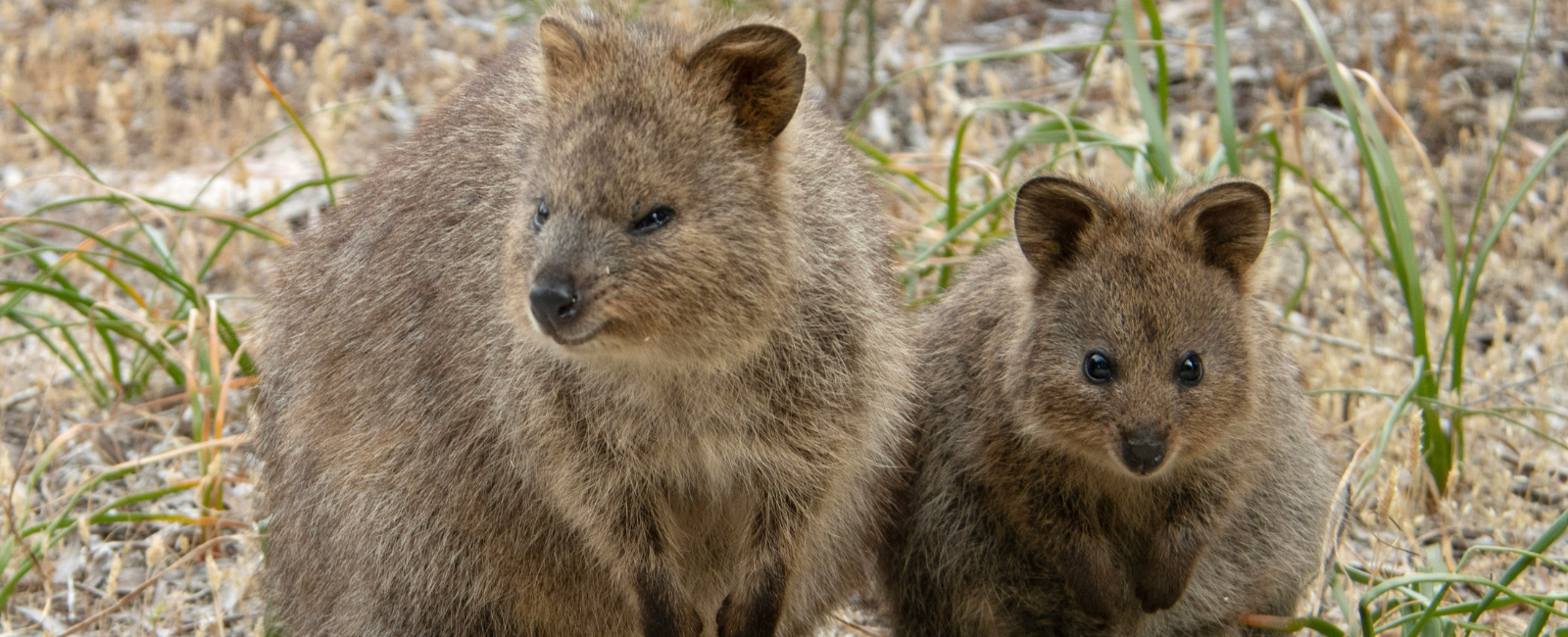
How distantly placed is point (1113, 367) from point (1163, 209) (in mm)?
503

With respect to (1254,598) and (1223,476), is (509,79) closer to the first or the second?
(1223,476)

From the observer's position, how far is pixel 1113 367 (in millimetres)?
3775

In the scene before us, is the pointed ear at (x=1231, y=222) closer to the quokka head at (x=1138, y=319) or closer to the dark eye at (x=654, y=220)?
the quokka head at (x=1138, y=319)

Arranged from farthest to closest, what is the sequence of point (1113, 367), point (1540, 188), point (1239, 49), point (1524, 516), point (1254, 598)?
1. point (1239, 49)
2. point (1540, 188)
3. point (1524, 516)
4. point (1254, 598)
5. point (1113, 367)

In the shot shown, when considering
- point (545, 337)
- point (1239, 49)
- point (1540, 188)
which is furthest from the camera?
point (1239, 49)

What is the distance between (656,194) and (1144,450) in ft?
4.50

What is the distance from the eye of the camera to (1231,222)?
3.96 metres

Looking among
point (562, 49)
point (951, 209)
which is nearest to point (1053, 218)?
point (562, 49)

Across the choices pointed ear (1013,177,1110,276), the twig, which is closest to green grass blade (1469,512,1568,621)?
pointed ear (1013,177,1110,276)

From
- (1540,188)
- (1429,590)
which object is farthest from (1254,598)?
(1540,188)

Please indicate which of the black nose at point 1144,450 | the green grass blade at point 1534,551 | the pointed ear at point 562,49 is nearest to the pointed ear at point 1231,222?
the black nose at point 1144,450

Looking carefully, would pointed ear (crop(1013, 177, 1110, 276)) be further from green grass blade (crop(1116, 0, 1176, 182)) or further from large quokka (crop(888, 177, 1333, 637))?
green grass blade (crop(1116, 0, 1176, 182))

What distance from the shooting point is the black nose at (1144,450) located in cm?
366

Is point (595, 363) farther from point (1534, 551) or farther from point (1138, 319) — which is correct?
point (1534, 551)
